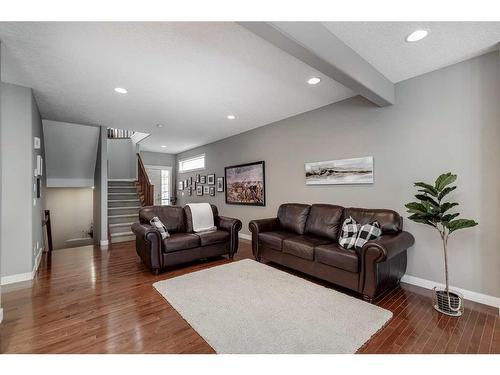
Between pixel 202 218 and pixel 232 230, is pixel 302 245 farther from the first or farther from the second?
pixel 202 218

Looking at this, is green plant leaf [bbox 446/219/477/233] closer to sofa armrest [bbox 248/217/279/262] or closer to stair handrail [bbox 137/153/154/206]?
sofa armrest [bbox 248/217/279/262]

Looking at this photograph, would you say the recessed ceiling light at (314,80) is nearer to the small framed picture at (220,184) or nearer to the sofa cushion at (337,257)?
the sofa cushion at (337,257)

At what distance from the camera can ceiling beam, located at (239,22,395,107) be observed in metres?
1.63

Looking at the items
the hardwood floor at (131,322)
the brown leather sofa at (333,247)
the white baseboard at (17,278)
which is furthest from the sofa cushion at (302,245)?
the white baseboard at (17,278)

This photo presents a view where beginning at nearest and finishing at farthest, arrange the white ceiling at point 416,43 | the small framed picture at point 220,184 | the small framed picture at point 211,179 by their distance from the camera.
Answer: the white ceiling at point 416,43 → the small framed picture at point 220,184 → the small framed picture at point 211,179

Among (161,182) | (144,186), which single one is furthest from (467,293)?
(161,182)

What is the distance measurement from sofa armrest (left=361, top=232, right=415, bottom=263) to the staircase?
5.20 m

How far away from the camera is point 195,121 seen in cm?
471

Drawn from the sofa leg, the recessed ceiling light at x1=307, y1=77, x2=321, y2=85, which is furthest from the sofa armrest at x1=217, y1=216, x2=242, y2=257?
the recessed ceiling light at x1=307, y1=77, x2=321, y2=85

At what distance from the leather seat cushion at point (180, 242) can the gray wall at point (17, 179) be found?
182 centimetres

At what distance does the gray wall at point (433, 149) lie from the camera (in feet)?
7.81

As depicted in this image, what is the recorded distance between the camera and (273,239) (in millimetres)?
3428

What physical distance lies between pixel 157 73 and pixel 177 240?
7.49ft
